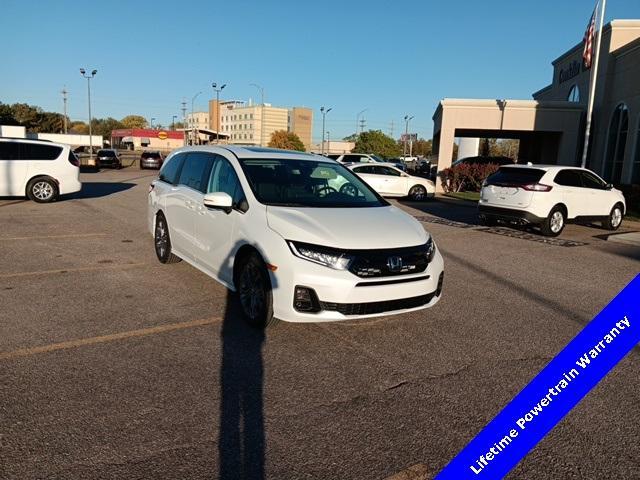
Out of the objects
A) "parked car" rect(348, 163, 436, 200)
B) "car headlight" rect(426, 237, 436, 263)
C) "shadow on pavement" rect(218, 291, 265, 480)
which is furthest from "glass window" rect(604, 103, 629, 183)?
"shadow on pavement" rect(218, 291, 265, 480)

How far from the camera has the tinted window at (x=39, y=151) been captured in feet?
48.6

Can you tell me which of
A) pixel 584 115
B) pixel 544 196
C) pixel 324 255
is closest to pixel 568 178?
pixel 544 196

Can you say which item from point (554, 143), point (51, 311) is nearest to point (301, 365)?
point (51, 311)

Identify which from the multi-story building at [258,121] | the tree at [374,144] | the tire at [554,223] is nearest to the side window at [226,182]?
the tire at [554,223]

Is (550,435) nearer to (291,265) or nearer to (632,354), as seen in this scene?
(632,354)

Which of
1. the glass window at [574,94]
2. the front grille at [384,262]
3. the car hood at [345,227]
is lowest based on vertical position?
the front grille at [384,262]

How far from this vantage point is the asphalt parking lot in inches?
112

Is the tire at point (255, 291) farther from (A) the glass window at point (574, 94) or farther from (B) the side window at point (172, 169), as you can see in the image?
(A) the glass window at point (574, 94)

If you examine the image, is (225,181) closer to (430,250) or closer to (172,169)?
(172,169)

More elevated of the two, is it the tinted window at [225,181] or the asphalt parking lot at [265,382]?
the tinted window at [225,181]

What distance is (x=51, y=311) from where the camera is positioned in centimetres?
523

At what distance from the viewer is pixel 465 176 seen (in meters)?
23.9

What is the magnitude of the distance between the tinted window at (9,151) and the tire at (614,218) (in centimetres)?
1578

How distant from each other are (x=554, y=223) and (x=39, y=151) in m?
13.9
